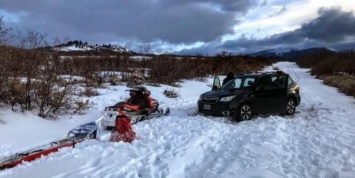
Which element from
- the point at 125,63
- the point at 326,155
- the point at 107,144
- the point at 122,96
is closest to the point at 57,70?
the point at 107,144

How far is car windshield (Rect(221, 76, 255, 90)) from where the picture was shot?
573 inches

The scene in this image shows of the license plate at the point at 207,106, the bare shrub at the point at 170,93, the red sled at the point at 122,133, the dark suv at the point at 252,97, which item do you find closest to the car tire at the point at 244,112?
the dark suv at the point at 252,97

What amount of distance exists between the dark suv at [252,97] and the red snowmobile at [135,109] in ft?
5.80

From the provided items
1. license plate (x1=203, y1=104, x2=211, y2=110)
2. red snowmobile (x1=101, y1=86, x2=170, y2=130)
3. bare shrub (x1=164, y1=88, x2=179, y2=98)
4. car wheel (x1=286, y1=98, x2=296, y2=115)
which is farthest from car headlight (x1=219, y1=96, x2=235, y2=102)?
bare shrub (x1=164, y1=88, x2=179, y2=98)

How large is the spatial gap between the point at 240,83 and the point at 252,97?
3.33 feet

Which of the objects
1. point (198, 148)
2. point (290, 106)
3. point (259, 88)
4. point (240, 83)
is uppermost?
point (240, 83)

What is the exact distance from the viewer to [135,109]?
13039 millimetres

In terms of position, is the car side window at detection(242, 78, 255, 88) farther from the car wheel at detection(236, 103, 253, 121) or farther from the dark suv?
the car wheel at detection(236, 103, 253, 121)

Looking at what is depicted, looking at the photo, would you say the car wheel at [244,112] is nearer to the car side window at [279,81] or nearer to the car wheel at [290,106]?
the car side window at [279,81]

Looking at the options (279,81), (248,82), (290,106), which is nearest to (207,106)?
(248,82)

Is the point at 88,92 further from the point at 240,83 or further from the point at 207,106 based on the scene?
the point at 240,83

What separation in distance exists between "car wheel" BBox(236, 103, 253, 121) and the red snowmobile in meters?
2.68

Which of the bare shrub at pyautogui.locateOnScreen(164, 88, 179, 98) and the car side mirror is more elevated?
the car side mirror

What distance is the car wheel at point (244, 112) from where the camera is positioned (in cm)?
1361
